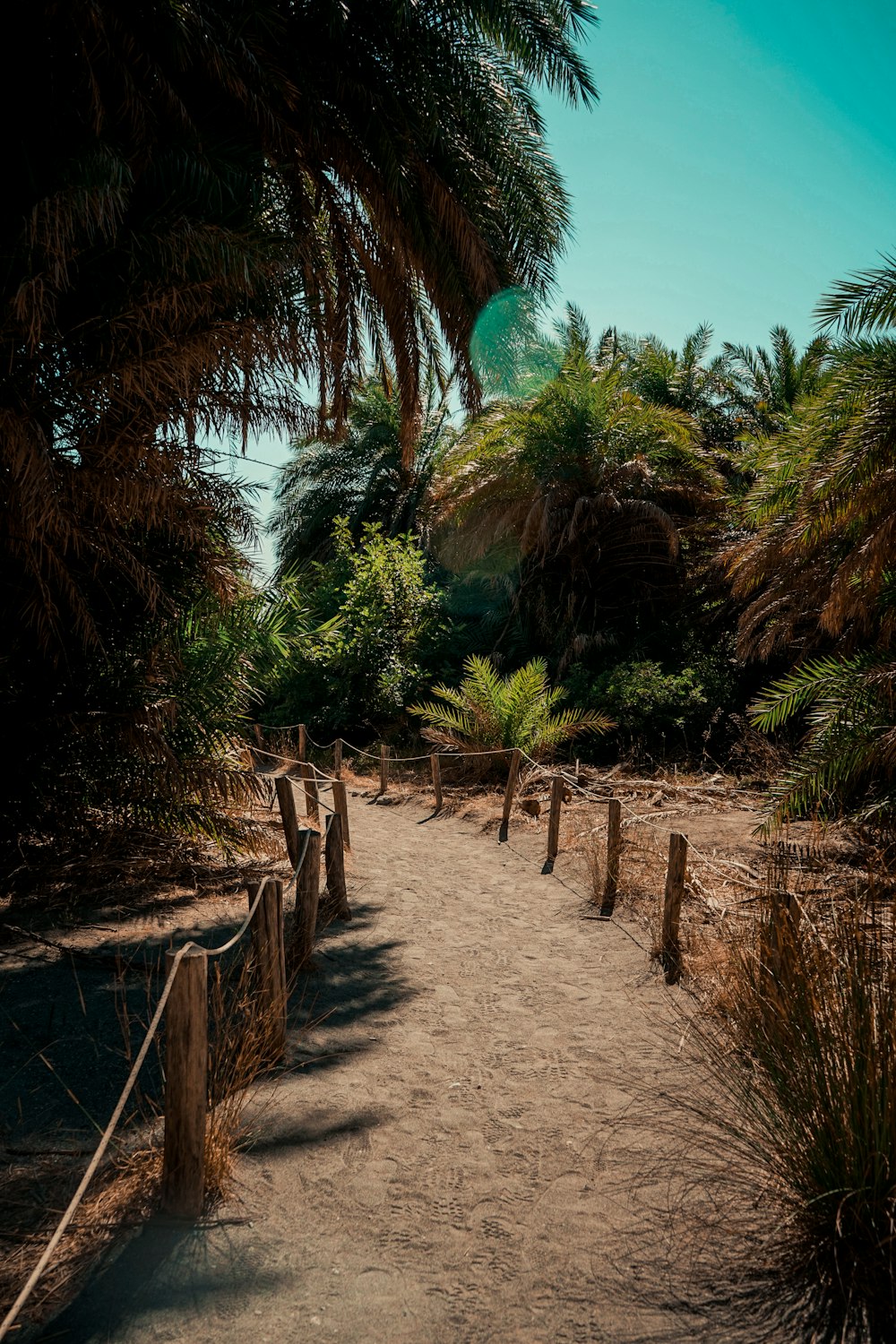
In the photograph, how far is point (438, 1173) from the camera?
3834 mm

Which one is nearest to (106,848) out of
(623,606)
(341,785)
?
(341,785)

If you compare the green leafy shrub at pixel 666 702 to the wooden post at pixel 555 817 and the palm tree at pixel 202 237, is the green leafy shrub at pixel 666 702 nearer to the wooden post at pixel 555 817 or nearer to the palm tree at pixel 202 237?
the wooden post at pixel 555 817

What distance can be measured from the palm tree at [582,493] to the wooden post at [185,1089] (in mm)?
14071

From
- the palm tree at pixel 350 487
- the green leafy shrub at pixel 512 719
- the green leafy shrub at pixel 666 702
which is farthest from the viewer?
the palm tree at pixel 350 487

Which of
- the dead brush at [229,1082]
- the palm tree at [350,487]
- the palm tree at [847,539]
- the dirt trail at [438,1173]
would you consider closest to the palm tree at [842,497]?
the palm tree at [847,539]

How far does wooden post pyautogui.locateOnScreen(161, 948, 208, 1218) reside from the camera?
323cm

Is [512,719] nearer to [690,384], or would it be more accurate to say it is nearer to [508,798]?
[508,798]

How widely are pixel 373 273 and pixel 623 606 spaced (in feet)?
33.7

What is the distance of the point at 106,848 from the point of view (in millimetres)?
8203

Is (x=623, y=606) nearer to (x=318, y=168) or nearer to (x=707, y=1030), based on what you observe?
(x=318, y=168)

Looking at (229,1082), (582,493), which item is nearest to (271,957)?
(229,1082)

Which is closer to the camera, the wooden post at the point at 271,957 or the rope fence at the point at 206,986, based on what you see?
the rope fence at the point at 206,986

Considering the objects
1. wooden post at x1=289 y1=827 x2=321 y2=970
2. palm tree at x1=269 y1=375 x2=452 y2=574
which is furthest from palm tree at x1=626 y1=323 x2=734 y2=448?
wooden post at x1=289 y1=827 x2=321 y2=970

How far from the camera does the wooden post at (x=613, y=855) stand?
795cm
